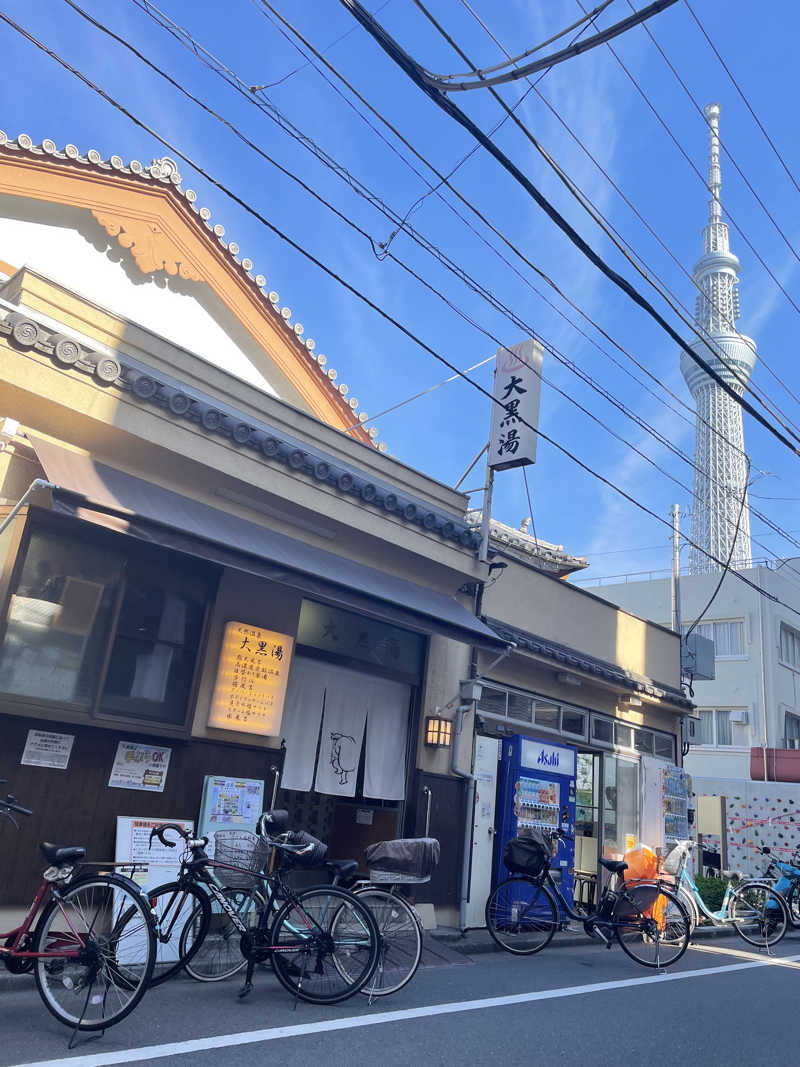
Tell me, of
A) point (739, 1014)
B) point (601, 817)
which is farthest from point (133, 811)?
point (601, 817)

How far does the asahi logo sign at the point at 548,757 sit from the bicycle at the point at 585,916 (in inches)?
74.3

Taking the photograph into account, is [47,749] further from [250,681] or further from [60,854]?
[60,854]

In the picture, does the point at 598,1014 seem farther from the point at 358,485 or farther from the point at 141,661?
the point at 358,485

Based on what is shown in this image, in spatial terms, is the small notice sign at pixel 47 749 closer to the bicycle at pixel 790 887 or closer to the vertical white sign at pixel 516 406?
the vertical white sign at pixel 516 406

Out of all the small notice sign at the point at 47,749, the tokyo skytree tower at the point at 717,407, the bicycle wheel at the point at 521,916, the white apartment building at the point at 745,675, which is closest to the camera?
the small notice sign at the point at 47,749

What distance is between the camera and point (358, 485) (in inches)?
373

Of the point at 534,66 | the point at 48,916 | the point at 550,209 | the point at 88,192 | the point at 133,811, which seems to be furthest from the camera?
the point at 88,192

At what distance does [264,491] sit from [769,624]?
81.4ft

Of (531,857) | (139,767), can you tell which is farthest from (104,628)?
(531,857)

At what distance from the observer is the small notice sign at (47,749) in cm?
680

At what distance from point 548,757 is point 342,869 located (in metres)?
5.66

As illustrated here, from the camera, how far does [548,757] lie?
11.1m

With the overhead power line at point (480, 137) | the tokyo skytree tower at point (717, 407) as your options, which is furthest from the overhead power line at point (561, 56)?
the tokyo skytree tower at point (717, 407)

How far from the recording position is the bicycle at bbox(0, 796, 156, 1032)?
14.9 feet
